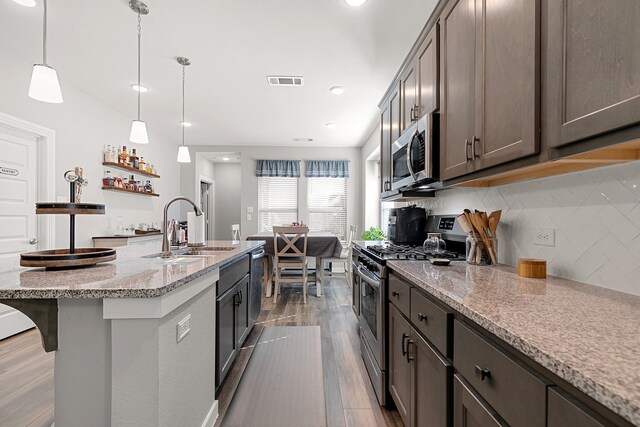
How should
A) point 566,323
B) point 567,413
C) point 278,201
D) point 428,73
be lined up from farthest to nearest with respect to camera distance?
point 278,201, point 428,73, point 566,323, point 567,413

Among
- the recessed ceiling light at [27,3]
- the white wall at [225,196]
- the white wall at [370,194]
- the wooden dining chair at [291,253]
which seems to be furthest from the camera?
the white wall at [225,196]

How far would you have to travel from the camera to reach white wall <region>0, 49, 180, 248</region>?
3.05m

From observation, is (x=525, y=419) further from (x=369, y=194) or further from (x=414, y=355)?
(x=369, y=194)

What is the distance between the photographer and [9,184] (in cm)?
301

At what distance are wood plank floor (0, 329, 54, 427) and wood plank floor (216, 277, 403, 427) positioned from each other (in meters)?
1.06

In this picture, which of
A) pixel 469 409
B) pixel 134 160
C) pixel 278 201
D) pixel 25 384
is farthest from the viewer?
pixel 278 201

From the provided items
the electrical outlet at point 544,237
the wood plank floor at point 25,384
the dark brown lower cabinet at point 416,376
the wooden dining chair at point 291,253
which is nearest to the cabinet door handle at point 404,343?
the dark brown lower cabinet at point 416,376

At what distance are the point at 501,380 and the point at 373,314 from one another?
145 centimetres

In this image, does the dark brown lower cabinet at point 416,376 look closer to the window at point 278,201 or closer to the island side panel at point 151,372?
the island side panel at point 151,372

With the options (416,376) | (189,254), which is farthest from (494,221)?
(189,254)

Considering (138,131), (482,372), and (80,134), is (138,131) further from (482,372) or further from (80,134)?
(482,372)

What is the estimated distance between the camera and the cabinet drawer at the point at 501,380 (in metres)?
0.64

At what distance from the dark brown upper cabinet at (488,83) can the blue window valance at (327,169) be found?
189 inches

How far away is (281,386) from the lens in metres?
2.18
